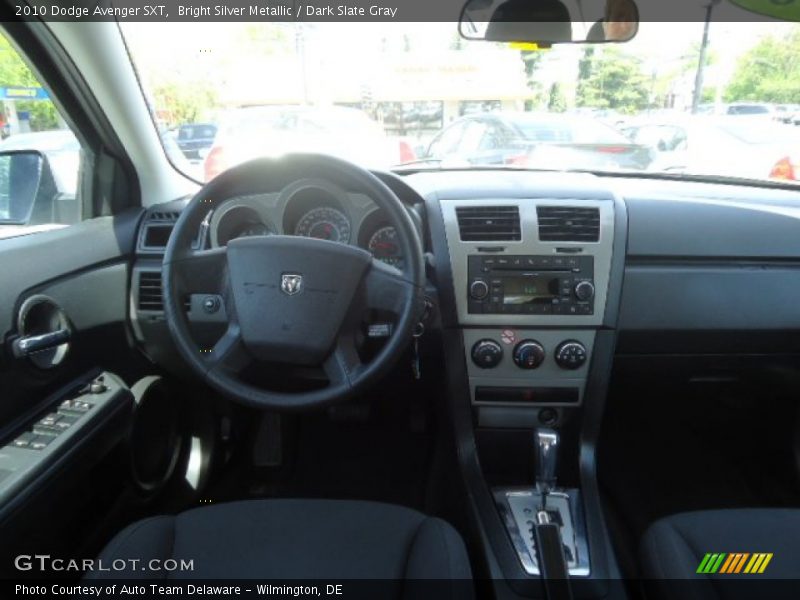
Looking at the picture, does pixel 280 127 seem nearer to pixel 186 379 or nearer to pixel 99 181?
pixel 99 181

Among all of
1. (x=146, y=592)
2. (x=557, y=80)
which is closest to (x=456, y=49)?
(x=557, y=80)

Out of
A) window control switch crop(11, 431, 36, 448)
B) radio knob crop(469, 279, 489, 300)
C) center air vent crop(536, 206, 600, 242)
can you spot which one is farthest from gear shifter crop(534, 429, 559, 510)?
window control switch crop(11, 431, 36, 448)

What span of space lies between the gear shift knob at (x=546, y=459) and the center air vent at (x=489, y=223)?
654 mm

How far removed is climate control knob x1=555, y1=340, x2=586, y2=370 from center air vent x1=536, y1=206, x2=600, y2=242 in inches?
14.1

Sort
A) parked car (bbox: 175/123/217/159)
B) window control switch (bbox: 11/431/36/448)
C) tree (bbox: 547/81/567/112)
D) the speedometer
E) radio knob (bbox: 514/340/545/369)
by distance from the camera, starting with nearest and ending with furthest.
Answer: window control switch (bbox: 11/431/36/448) → the speedometer → radio knob (bbox: 514/340/545/369) → tree (bbox: 547/81/567/112) → parked car (bbox: 175/123/217/159)

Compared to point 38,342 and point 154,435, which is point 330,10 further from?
point 154,435

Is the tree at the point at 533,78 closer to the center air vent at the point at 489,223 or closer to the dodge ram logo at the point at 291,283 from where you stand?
the center air vent at the point at 489,223

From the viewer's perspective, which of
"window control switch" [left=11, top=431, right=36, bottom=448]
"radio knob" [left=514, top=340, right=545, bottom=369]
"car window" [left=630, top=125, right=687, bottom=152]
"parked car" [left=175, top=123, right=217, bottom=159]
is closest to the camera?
"window control switch" [left=11, top=431, right=36, bottom=448]

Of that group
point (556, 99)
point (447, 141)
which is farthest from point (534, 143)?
point (447, 141)

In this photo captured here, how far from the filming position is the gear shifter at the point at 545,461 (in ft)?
6.54

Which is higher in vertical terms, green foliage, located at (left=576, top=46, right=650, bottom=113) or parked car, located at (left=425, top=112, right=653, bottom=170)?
green foliage, located at (left=576, top=46, right=650, bottom=113)

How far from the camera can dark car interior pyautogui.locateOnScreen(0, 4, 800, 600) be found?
1.58m

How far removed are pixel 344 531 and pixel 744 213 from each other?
1.79 metres

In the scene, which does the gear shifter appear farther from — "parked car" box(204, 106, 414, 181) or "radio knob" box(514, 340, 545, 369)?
"parked car" box(204, 106, 414, 181)
